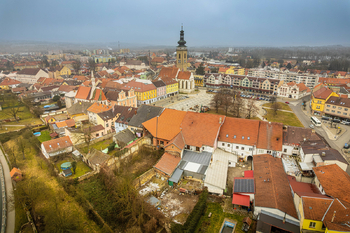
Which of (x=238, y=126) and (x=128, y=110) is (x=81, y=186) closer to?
(x=128, y=110)

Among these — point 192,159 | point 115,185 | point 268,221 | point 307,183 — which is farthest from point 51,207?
point 307,183

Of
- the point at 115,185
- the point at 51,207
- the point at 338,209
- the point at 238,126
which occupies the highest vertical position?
the point at 238,126

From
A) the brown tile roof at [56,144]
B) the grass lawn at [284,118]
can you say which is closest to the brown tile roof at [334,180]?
the grass lawn at [284,118]

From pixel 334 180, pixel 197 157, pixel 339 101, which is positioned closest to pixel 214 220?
pixel 197 157

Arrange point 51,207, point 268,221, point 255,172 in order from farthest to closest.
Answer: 1. point 255,172
2. point 51,207
3. point 268,221

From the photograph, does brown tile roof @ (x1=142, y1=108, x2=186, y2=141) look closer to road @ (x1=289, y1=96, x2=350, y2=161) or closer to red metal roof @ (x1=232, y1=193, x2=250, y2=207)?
red metal roof @ (x1=232, y1=193, x2=250, y2=207)

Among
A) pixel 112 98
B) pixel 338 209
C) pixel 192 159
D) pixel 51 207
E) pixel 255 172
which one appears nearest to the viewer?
pixel 338 209
